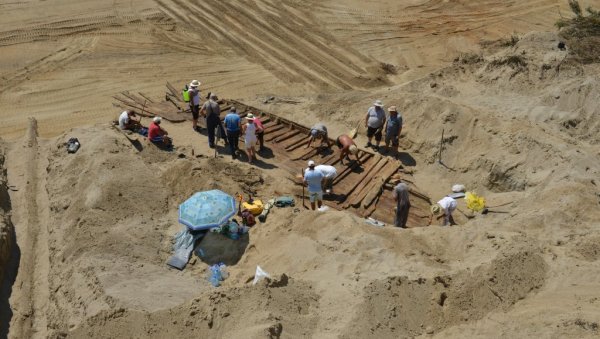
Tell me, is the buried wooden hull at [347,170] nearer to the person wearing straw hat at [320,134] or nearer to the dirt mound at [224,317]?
the person wearing straw hat at [320,134]

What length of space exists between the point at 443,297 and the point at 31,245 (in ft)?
27.4

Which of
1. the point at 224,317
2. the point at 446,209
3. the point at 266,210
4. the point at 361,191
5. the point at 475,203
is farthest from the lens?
the point at 361,191

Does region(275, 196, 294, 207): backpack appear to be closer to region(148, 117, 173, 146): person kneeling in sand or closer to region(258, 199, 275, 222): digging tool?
region(258, 199, 275, 222): digging tool

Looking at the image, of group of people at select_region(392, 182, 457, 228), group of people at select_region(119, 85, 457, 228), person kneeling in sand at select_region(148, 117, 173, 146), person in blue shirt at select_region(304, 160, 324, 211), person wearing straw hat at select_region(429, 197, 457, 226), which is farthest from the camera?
person kneeling in sand at select_region(148, 117, 173, 146)

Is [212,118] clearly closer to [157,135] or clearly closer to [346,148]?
[157,135]

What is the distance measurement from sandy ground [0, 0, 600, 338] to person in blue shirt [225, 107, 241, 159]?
67cm

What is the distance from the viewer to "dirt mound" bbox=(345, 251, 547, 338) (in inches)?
305

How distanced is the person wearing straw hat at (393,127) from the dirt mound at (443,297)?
5.85m

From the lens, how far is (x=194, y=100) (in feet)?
50.1

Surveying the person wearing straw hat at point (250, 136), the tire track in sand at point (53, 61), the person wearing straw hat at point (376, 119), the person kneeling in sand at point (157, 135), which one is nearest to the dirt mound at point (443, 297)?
the person wearing straw hat at point (250, 136)

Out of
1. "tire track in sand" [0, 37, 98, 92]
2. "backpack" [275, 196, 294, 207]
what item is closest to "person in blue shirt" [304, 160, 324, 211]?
"backpack" [275, 196, 294, 207]

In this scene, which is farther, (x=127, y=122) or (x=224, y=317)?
(x=127, y=122)

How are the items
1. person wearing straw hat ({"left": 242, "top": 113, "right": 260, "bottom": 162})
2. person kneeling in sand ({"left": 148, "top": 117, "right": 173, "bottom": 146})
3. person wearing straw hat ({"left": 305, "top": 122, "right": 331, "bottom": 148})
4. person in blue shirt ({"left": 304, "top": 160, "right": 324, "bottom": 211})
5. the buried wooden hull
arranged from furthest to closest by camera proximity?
person wearing straw hat ({"left": 305, "top": 122, "right": 331, "bottom": 148}), person kneeling in sand ({"left": 148, "top": 117, "right": 173, "bottom": 146}), person wearing straw hat ({"left": 242, "top": 113, "right": 260, "bottom": 162}), the buried wooden hull, person in blue shirt ({"left": 304, "top": 160, "right": 324, "bottom": 211})

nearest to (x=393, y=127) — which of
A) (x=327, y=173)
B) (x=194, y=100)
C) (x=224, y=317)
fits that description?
(x=327, y=173)
